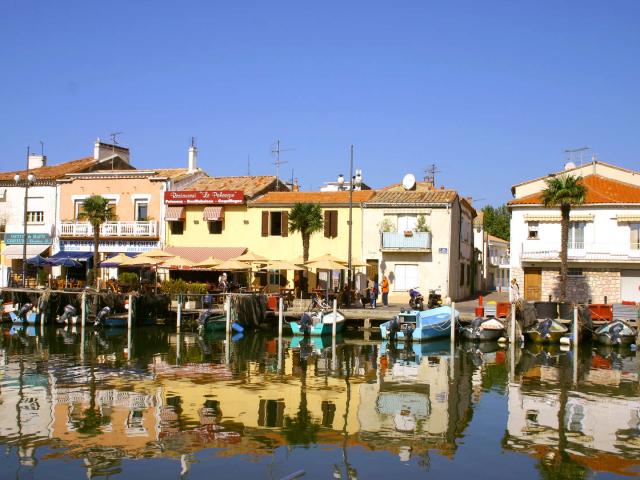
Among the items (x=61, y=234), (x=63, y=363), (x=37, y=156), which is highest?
(x=37, y=156)

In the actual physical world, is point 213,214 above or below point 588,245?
above

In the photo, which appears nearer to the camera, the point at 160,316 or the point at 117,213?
the point at 160,316

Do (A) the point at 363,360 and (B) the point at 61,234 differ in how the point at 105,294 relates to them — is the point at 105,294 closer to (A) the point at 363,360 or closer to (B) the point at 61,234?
(B) the point at 61,234

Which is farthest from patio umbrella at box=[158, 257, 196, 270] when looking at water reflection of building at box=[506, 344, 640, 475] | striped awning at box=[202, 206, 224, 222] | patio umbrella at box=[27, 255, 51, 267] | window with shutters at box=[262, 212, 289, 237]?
water reflection of building at box=[506, 344, 640, 475]

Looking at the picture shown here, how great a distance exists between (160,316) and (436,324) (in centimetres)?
1550

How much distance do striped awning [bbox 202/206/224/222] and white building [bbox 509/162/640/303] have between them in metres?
17.5

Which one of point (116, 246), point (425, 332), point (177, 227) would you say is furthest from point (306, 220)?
point (116, 246)

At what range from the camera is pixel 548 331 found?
33.4 metres

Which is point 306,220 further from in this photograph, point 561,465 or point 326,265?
point 561,465

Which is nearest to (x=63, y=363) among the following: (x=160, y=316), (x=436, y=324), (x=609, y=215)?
(x=160, y=316)

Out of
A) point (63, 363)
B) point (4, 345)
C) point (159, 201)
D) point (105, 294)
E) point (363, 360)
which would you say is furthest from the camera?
point (159, 201)

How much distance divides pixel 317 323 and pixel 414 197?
1201 centimetres

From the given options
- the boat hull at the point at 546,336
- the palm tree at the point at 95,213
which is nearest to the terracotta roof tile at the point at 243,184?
Answer: the palm tree at the point at 95,213

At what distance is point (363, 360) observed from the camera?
2908 centimetres
